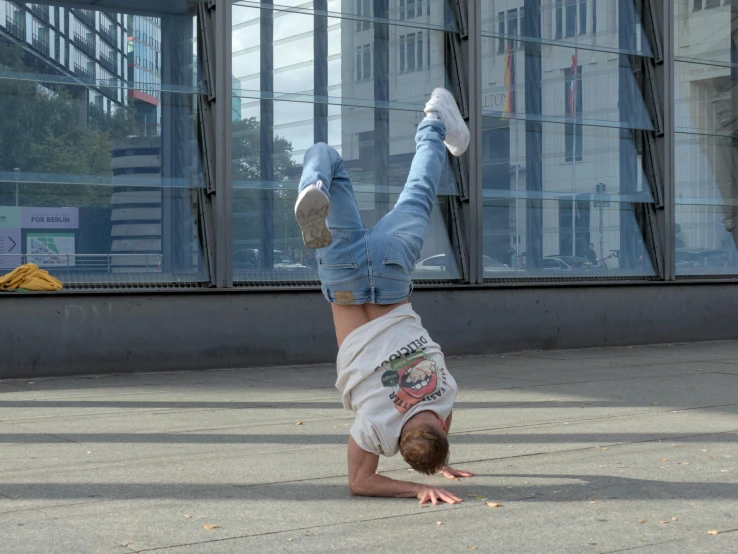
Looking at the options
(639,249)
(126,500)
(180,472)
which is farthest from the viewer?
(639,249)

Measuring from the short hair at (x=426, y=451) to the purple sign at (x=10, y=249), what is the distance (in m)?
7.50

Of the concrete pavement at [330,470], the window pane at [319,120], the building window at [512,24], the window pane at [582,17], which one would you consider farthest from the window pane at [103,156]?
the window pane at [582,17]

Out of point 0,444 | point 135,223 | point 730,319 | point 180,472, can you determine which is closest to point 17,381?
point 135,223

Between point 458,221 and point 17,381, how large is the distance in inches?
235

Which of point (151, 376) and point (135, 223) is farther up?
point (135, 223)

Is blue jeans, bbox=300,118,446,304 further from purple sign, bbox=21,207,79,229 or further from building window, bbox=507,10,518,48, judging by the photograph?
building window, bbox=507,10,518,48

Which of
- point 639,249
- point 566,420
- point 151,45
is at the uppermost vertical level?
point 151,45

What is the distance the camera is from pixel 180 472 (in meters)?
5.93

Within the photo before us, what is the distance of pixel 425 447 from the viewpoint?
4672mm

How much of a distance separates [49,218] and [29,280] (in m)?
0.91

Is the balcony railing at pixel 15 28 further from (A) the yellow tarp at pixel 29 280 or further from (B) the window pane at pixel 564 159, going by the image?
(B) the window pane at pixel 564 159

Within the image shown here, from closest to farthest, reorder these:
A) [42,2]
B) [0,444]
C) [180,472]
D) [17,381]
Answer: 1. [180,472]
2. [0,444]
3. [17,381]
4. [42,2]

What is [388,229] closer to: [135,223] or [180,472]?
[180,472]

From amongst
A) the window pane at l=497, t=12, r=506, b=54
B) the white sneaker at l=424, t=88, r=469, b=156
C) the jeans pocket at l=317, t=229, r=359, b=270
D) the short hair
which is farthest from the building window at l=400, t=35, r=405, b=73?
the short hair
